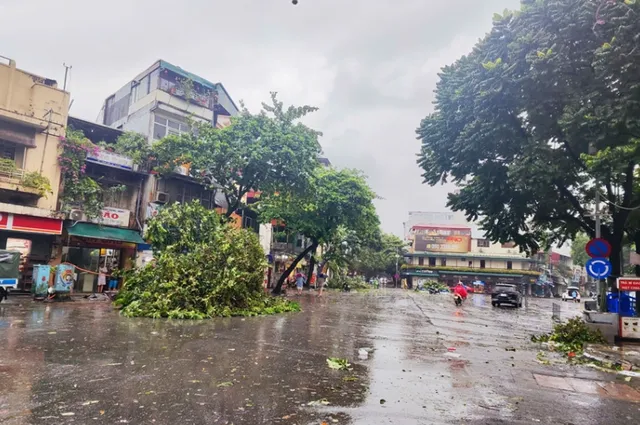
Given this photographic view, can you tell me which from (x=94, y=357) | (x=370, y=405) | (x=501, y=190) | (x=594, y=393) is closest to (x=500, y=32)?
(x=501, y=190)

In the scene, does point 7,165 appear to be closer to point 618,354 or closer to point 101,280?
point 101,280

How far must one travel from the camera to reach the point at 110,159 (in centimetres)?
2320

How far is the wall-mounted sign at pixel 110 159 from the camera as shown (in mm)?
22500

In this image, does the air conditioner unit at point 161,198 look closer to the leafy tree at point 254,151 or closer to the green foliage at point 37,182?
the leafy tree at point 254,151

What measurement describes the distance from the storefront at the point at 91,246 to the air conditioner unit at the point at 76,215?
37cm

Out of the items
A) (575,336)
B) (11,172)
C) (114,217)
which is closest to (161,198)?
(114,217)

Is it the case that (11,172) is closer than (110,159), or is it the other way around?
(11,172)

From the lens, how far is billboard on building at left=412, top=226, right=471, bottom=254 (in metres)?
72.2

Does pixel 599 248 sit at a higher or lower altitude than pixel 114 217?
lower

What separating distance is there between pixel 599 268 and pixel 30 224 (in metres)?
22.1

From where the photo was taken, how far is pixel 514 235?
17922 mm

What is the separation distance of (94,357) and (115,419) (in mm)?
3362

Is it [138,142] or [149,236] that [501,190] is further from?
[138,142]

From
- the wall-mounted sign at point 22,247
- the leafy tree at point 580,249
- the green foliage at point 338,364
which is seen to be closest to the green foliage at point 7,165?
the wall-mounted sign at point 22,247
